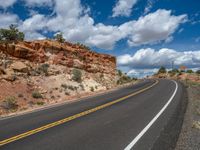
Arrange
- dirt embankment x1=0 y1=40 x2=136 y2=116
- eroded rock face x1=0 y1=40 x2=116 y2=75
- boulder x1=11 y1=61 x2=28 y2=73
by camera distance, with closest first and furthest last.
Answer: dirt embankment x1=0 y1=40 x2=136 y2=116
boulder x1=11 y1=61 x2=28 y2=73
eroded rock face x1=0 y1=40 x2=116 y2=75

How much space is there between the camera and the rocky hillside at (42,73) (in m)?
20.2

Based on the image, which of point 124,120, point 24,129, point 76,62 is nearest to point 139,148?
point 124,120

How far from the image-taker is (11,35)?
3238cm

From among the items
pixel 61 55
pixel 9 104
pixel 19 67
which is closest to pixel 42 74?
pixel 19 67

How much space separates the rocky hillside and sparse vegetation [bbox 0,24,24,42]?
1621 mm

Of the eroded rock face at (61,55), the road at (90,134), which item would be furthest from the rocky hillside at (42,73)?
the road at (90,134)

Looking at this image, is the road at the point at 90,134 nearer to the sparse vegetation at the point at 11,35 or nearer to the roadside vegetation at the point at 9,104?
the roadside vegetation at the point at 9,104

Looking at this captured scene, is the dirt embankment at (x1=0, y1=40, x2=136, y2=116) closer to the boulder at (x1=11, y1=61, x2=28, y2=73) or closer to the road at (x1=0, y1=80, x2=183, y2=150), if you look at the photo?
the boulder at (x1=11, y1=61, x2=28, y2=73)

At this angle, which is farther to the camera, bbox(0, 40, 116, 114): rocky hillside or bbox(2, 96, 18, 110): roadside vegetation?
bbox(0, 40, 116, 114): rocky hillside

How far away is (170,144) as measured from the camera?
19.6 ft

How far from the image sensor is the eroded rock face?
99.0ft

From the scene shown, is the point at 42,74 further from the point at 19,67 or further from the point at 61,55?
the point at 61,55

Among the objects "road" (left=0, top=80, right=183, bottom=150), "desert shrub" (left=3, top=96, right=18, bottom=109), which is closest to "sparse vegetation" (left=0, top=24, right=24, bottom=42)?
"desert shrub" (left=3, top=96, right=18, bottom=109)

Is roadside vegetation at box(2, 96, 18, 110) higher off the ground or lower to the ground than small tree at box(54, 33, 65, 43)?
lower
